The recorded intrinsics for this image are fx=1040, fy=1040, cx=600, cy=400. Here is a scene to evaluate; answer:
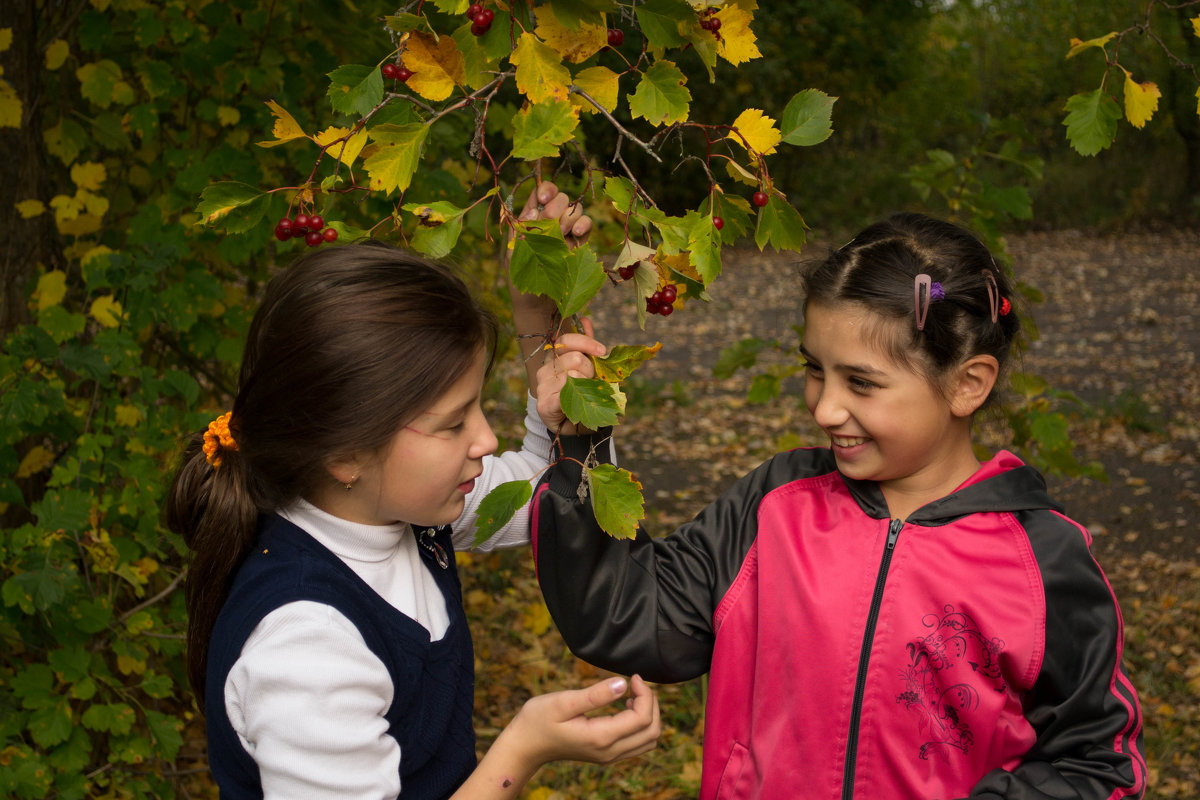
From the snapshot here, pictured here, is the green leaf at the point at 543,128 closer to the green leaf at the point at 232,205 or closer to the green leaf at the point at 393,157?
the green leaf at the point at 393,157

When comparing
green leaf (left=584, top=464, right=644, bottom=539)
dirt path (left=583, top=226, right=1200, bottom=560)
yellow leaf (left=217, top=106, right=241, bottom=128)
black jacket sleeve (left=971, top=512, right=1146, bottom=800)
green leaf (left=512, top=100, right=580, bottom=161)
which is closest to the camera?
green leaf (left=512, top=100, right=580, bottom=161)

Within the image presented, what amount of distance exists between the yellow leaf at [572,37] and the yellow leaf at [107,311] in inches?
61.7

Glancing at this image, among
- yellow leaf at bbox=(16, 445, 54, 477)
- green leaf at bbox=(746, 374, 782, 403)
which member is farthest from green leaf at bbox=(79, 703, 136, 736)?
green leaf at bbox=(746, 374, 782, 403)

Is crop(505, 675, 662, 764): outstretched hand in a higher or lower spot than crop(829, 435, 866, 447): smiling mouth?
lower

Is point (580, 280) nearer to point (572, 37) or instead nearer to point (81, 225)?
point (572, 37)

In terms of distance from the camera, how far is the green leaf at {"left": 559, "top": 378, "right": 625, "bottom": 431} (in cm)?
128

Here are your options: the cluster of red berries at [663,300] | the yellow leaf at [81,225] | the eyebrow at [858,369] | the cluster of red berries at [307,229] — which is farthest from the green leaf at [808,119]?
the yellow leaf at [81,225]

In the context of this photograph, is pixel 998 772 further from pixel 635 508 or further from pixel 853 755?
pixel 635 508

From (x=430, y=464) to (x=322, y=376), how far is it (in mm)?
192

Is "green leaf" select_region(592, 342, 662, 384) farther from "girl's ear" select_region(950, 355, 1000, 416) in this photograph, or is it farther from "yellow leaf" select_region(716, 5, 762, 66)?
"girl's ear" select_region(950, 355, 1000, 416)

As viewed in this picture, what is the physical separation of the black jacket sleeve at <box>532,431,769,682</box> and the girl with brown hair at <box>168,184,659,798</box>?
152 mm

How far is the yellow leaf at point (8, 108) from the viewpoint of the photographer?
8.23 feet

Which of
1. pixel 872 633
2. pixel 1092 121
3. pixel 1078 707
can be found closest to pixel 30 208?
pixel 872 633

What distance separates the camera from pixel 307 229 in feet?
4.71
